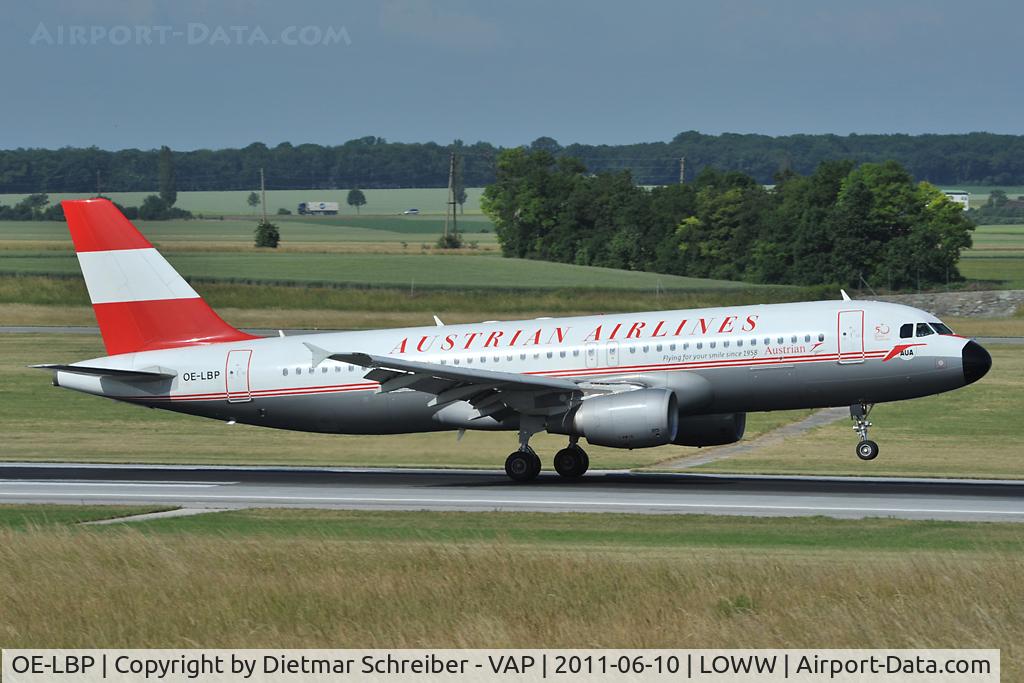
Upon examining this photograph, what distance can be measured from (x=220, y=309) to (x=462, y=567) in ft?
274

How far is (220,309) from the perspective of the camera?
102562 millimetres

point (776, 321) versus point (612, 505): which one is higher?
point (776, 321)

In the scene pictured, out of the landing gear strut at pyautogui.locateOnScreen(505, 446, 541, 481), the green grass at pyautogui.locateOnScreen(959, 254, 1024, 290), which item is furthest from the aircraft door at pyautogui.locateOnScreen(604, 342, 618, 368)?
the green grass at pyautogui.locateOnScreen(959, 254, 1024, 290)

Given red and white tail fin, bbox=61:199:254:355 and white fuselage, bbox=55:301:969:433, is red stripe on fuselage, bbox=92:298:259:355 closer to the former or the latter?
red and white tail fin, bbox=61:199:254:355

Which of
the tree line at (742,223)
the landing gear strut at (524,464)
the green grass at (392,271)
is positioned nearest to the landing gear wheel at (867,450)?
the landing gear strut at (524,464)

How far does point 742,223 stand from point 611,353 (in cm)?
12245

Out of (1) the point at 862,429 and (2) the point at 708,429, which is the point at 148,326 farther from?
(1) the point at 862,429

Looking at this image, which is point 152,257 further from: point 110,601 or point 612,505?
point 110,601

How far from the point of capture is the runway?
1249 inches

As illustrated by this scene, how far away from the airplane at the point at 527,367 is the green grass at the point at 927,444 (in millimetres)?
3405

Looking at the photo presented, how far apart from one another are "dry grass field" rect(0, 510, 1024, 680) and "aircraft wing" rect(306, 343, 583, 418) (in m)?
8.37

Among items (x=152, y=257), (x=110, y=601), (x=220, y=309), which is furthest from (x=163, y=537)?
(x=220, y=309)
